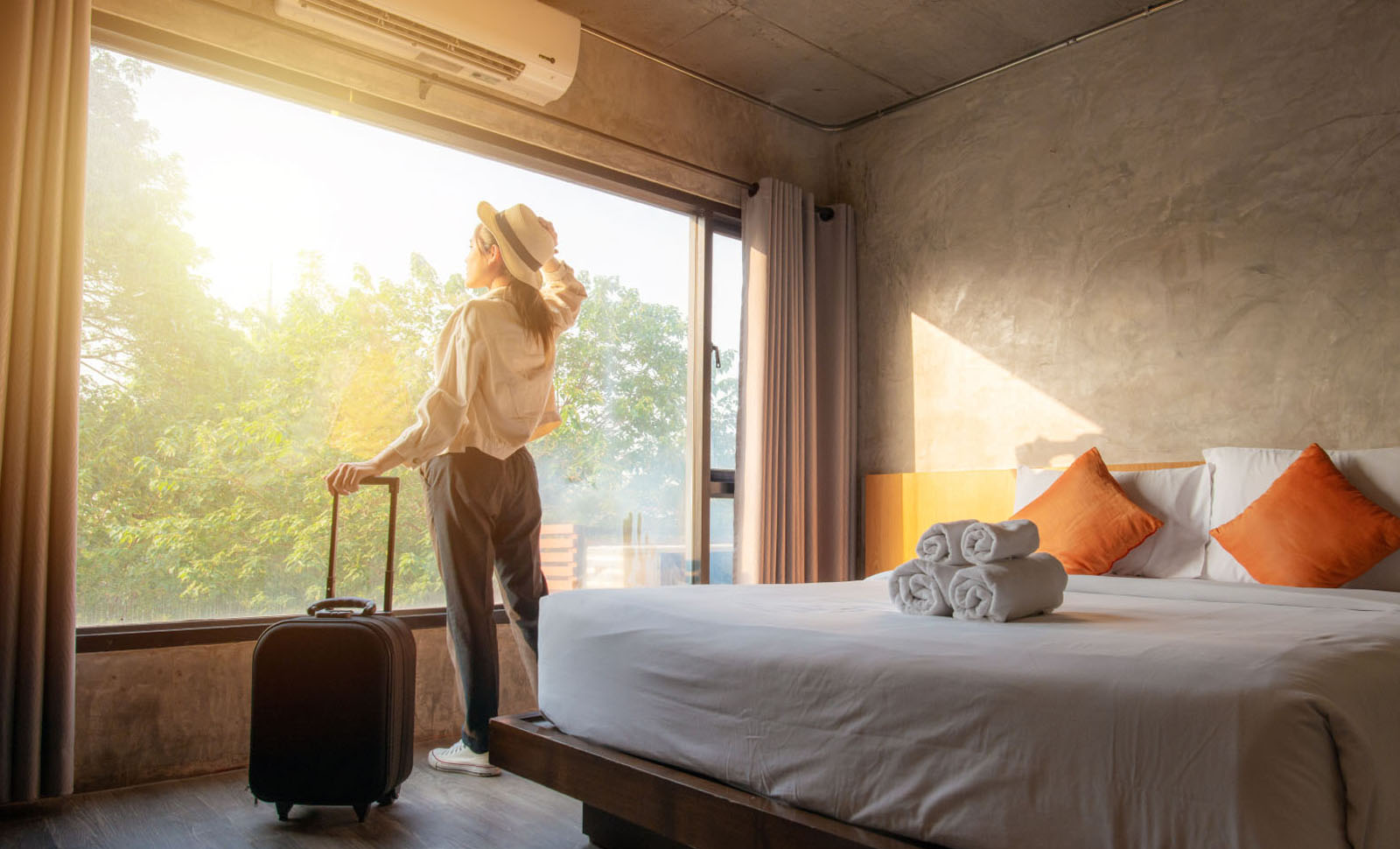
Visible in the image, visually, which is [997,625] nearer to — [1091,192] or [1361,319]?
[1361,319]

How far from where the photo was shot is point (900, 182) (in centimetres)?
482

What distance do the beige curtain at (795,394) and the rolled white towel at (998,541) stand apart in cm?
234

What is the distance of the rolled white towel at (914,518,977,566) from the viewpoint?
2.13m

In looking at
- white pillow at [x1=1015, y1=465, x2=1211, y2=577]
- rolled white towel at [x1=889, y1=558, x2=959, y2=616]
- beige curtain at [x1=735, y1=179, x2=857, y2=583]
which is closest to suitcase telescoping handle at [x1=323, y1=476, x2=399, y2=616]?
rolled white towel at [x1=889, y1=558, x2=959, y2=616]

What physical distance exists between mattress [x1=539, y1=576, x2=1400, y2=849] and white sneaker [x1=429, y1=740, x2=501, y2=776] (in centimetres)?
83

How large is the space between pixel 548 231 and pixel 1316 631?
248cm

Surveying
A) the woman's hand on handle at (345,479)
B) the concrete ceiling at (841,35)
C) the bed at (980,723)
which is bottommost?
the bed at (980,723)

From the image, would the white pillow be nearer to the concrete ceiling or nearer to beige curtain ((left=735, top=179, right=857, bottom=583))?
beige curtain ((left=735, top=179, right=857, bottom=583))

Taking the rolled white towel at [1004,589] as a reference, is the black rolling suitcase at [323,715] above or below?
below

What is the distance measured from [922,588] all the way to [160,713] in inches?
91.4

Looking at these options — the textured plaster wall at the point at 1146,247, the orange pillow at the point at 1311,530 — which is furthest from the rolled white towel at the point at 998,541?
the textured plaster wall at the point at 1146,247

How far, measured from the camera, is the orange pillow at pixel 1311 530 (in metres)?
2.82

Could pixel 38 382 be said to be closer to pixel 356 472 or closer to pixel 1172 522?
pixel 356 472

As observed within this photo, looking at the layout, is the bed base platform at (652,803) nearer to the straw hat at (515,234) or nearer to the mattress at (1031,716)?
the mattress at (1031,716)
